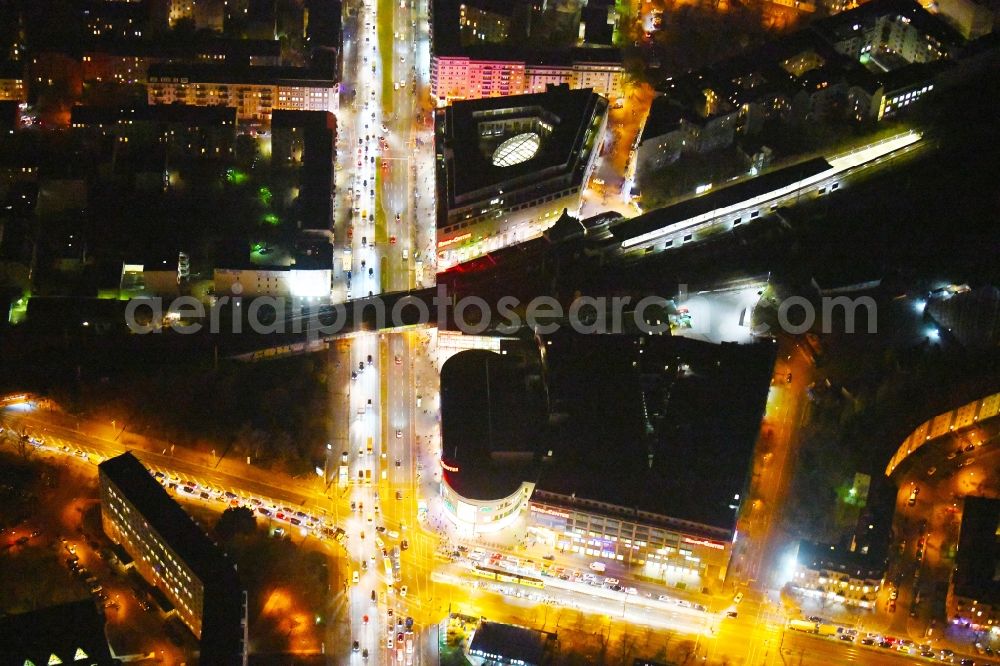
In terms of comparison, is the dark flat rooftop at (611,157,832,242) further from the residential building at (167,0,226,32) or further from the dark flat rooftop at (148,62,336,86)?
the residential building at (167,0,226,32)

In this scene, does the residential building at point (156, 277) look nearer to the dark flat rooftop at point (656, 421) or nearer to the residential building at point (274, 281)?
the residential building at point (274, 281)

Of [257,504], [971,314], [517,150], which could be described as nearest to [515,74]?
[517,150]

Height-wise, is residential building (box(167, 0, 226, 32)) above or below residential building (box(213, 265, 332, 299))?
above

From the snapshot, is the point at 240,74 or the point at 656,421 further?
the point at 240,74

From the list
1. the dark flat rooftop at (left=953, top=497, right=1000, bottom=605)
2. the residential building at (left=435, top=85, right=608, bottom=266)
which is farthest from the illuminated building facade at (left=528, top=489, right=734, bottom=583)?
the residential building at (left=435, top=85, right=608, bottom=266)

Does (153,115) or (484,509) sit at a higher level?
(153,115)

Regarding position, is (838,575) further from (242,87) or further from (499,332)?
(242,87)

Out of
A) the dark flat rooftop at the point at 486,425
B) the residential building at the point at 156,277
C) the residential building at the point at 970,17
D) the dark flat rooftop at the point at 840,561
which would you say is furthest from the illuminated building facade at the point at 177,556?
the residential building at the point at 970,17

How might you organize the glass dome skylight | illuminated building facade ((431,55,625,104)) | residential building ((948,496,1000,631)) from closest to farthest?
residential building ((948,496,1000,631))
the glass dome skylight
illuminated building facade ((431,55,625,104))
